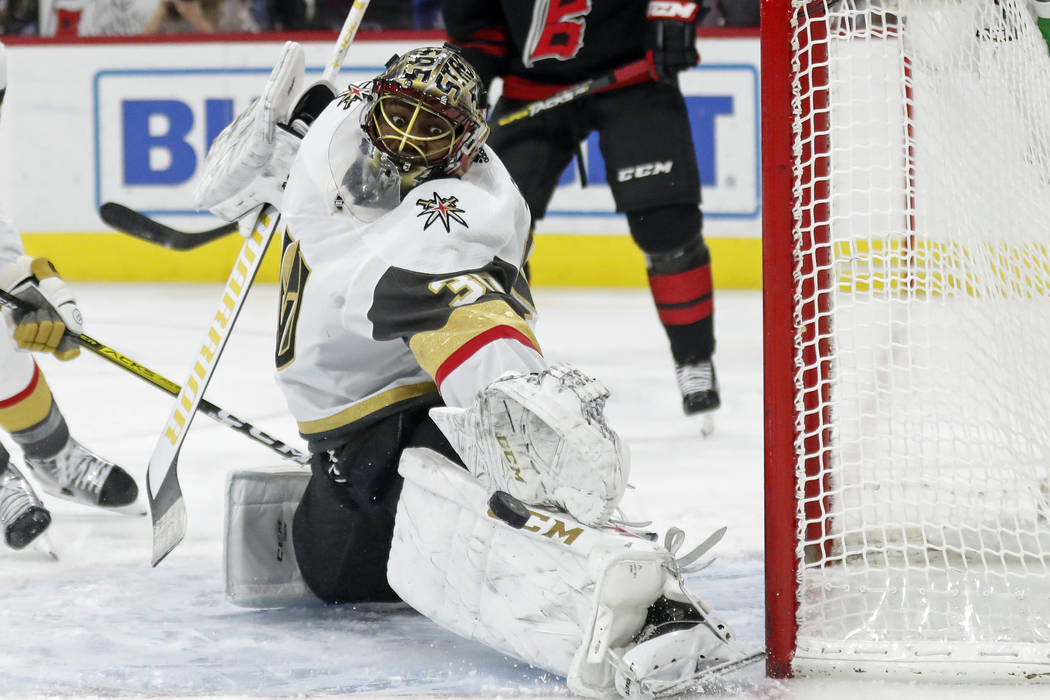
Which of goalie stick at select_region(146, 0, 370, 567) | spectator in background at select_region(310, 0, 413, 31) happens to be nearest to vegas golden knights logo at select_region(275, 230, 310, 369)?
goalie stick at select_region(146, 0, 370, 567)

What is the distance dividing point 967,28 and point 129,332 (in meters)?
3.17

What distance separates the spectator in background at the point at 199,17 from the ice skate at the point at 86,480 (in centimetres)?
351

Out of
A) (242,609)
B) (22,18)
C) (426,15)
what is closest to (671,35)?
(242,609)

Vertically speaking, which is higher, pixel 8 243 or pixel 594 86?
pixel 594 86

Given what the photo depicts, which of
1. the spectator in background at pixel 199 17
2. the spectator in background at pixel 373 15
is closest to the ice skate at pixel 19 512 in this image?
the spectator in background at pixel 373 15

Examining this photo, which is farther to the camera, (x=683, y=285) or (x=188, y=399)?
(x=683, y=285)

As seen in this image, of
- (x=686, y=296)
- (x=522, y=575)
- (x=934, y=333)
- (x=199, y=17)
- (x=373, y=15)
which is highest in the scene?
(x=934, y=333)

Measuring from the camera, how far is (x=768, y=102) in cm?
139

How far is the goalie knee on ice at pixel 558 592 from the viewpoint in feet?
4.47

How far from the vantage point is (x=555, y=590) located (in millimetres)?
1404

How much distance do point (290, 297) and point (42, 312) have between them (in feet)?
2.19

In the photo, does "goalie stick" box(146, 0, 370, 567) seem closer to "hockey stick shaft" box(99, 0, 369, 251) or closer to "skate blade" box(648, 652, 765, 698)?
"hockey stick shaft" box(99, 0, 369, 251)

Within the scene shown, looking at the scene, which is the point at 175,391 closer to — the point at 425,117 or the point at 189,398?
the point at 189,398

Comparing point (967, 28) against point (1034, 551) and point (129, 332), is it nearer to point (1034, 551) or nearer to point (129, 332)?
point (1034, 551)
